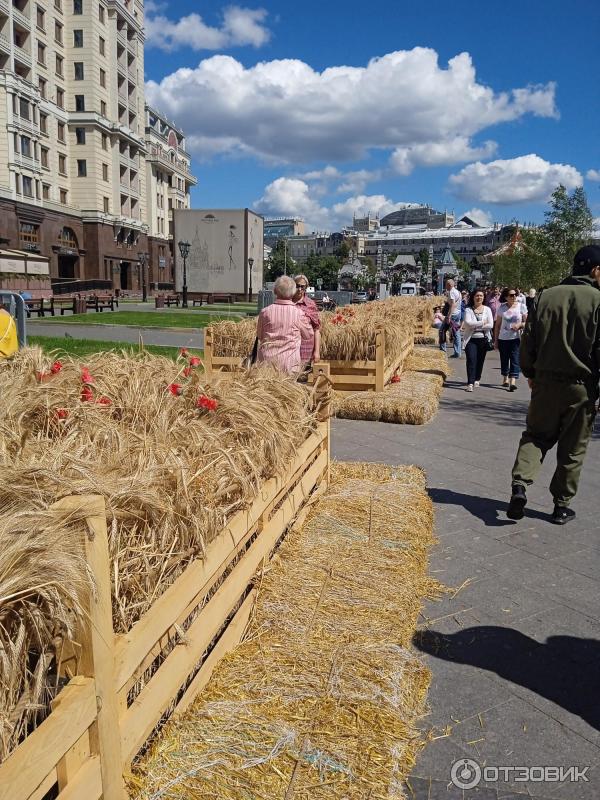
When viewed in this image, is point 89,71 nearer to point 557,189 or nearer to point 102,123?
point 102,123

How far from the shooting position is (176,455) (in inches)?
107

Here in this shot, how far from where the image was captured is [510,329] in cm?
1120

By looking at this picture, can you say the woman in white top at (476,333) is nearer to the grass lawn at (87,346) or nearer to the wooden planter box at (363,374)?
the wooden planter box at (363,374)

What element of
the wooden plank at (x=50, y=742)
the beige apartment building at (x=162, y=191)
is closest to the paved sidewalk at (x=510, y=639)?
the wooden plank at (x=50, y=742)

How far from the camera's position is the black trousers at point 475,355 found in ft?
36.5

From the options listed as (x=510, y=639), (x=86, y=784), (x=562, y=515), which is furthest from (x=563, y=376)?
(x=86, y=784)

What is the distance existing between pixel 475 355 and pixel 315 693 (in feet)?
31.4

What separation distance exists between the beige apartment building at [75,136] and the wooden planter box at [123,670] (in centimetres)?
5116

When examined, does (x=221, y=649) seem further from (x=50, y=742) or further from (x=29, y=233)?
(x=29, y=233)

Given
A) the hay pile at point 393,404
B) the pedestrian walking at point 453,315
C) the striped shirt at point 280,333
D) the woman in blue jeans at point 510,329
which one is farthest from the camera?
the pedestrian walking at point 453,315

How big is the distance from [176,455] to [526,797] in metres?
1.83

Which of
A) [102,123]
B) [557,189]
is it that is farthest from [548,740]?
[102,123]

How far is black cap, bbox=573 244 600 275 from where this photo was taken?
477 cm

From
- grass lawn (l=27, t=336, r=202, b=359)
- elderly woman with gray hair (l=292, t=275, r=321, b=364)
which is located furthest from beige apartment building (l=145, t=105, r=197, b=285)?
elderly woman with gray hair (l=292, t=275, r=321, b=364)
